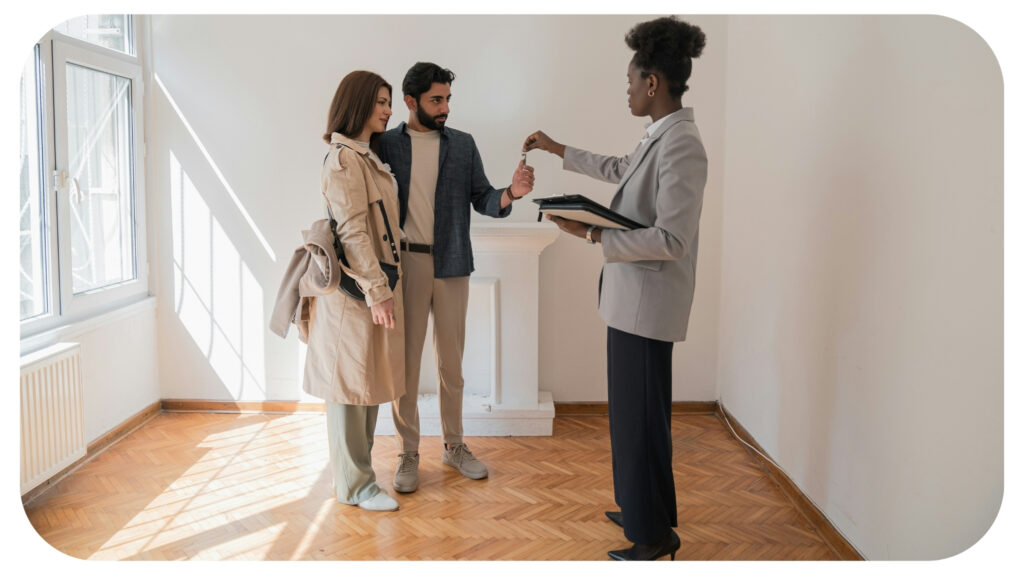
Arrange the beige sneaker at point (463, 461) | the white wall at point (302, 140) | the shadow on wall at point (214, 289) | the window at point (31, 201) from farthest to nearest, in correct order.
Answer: the shadow on wall at point (214, 289), the white wall at point (302, 140), the beige sneaker at point (463, 461), the window at point (31, 201)

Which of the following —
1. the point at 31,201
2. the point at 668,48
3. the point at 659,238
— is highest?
the point at 668,48

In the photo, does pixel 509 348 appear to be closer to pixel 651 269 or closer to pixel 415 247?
pixel 415 247

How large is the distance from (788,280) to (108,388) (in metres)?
3.42

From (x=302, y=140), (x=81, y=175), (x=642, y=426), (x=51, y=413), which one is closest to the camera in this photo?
(x=642, y=426)

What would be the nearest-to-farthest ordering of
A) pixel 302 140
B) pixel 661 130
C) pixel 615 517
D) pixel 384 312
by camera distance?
pixel 661 130 < pixel 384 312 < pixel 615 517 < pixel 302 140

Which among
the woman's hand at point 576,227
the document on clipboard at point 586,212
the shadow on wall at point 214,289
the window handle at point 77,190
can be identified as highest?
the window handle at point 77,190

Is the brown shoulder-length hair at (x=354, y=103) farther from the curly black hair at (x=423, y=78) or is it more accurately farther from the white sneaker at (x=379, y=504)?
the white sneaker at (x=379, y=504)

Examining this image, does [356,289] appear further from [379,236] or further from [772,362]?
[772,362]

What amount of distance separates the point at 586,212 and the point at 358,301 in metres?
1.06

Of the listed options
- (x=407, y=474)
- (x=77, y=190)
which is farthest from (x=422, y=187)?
(x=77, y=190)

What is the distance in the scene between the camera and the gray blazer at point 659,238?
2.54 m

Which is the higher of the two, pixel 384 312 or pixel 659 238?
pixel 659 238

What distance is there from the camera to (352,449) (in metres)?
A: 3.26

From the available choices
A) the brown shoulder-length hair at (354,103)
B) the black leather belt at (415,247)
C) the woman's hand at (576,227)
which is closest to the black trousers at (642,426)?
the woman's hand at (576,227)
